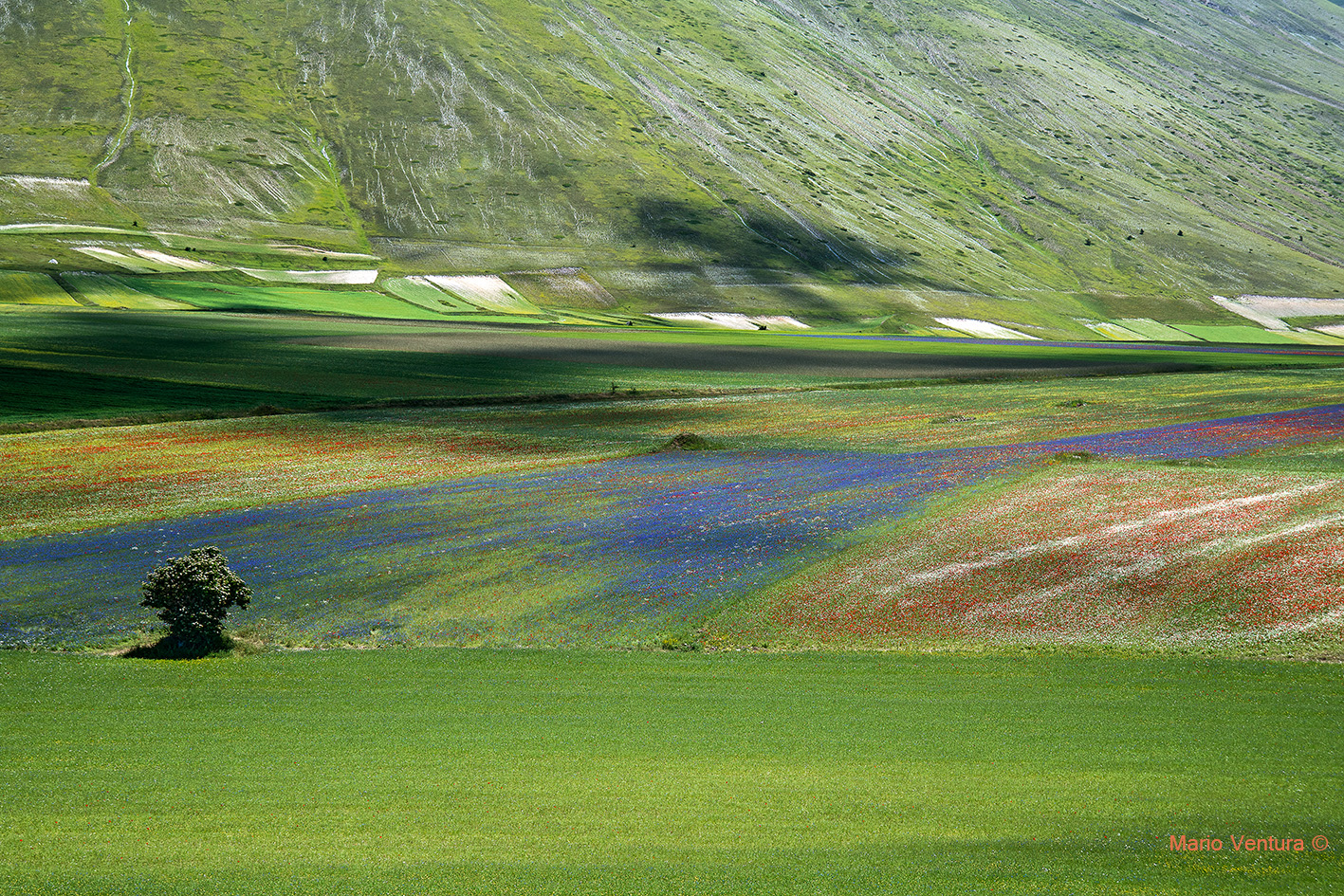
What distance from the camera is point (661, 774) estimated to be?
16.9m

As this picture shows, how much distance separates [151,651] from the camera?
2444 cm

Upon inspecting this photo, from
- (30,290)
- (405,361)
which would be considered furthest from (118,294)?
(405,361)

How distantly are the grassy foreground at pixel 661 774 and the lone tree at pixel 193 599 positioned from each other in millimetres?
948

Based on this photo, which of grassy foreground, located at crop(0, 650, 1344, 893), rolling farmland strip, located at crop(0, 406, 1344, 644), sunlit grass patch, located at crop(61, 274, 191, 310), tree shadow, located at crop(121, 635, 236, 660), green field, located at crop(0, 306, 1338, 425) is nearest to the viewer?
grassy foreground, located at crop(0, 650, 1344, 893)

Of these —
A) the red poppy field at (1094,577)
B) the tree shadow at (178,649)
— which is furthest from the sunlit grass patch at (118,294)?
the red poppy field at (1094,577)

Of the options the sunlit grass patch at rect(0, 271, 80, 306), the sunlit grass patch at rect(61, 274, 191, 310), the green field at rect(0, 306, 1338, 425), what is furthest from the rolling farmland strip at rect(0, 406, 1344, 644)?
the sunlit grass patch at rect(0, 271, 80, 306)

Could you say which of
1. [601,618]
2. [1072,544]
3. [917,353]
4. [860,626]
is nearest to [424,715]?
[601,618]

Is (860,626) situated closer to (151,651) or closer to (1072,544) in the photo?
(1072,544)

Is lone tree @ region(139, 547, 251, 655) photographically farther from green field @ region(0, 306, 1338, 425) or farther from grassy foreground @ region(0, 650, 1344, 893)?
green field @ region(0, 306, 1338, 425)

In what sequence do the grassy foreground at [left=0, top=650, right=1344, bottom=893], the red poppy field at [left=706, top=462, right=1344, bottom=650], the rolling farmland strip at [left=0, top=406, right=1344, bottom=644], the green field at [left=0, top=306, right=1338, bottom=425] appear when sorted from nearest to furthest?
the grassy foreground at [left=0, top=650, right=1344, bottom=893], the red poppy field at [left=706, top=462, right=1344, bottom=650], the rolling farmland strip at [left=0, top=406, right=1344, bottom=644], the green field at [left=0, top=306, right=1338, bottom=425]

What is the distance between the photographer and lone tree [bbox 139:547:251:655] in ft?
79.7

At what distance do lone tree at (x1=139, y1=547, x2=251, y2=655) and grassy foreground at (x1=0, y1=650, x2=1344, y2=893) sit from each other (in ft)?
3.11

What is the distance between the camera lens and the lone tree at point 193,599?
24.3m

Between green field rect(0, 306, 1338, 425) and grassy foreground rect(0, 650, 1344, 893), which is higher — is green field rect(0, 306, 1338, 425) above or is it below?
below
